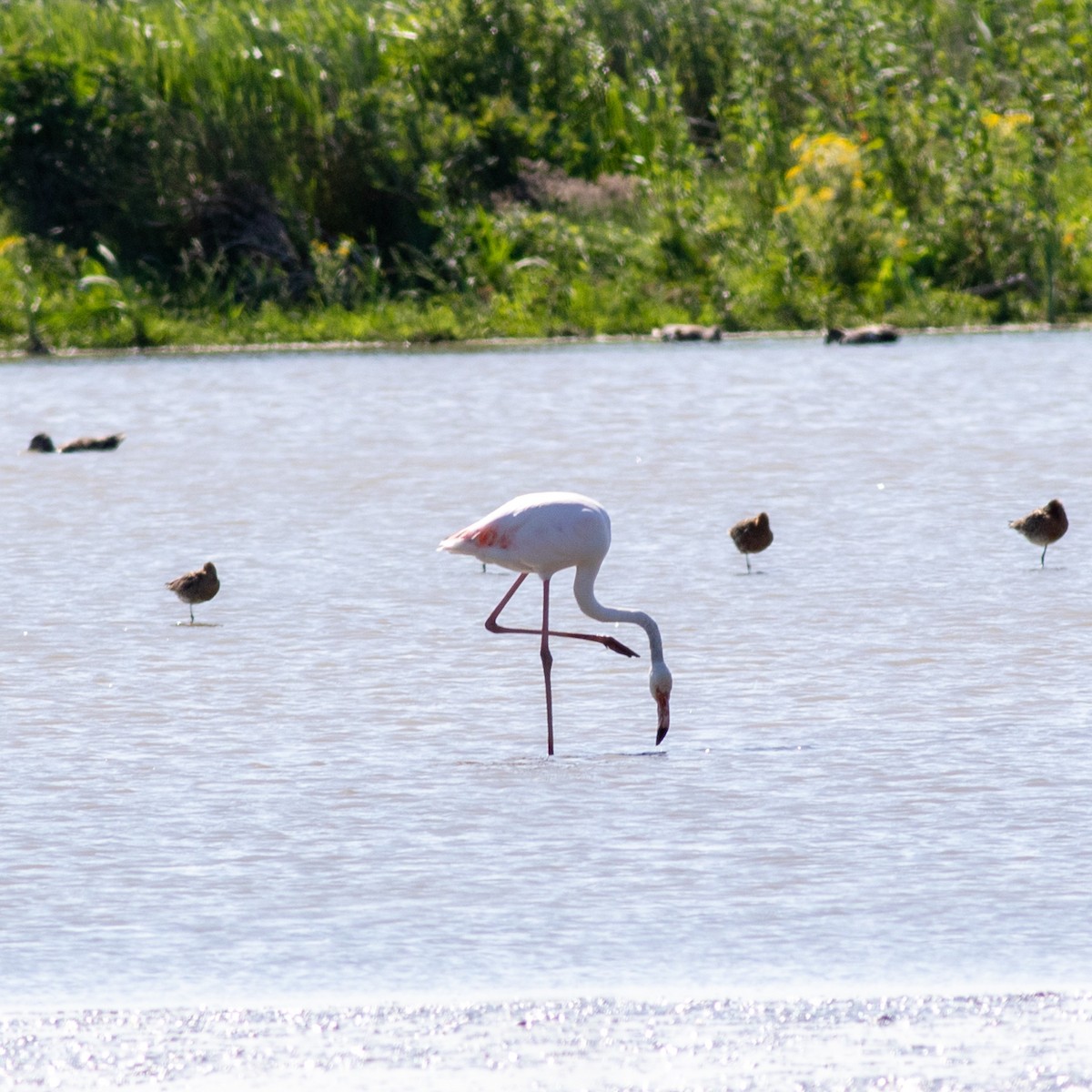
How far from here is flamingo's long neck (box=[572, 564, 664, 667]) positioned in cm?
730

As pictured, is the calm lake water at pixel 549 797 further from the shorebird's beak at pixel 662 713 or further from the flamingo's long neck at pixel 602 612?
the flamingo's long neck at pixel 602 612

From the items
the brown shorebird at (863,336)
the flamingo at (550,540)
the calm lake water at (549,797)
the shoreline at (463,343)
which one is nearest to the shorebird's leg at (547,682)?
the flamingo at (550,540)

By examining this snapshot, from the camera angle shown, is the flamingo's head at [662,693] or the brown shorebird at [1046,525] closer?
the flamingo's head at [662,693]

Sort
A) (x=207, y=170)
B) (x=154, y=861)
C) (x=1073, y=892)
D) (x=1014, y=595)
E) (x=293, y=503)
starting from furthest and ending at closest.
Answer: (x=207, y=170), (x=293, y=503), (x=1014, y=595), (x=154, y=861), (x=1073, y=892)

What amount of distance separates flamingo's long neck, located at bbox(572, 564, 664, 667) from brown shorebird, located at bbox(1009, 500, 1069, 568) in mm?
3676

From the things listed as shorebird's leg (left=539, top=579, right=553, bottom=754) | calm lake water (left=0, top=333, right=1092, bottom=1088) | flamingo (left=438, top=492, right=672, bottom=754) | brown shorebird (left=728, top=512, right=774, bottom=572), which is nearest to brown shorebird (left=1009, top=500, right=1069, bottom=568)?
calm lake water (left=0, top=333, right=1092, bottom=1088)

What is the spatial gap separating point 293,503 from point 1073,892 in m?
9.23

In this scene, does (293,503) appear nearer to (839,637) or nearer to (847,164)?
(839,637)

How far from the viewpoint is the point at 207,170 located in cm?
3253

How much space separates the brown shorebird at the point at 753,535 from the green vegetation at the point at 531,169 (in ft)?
60.9

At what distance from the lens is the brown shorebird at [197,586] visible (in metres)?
9.80

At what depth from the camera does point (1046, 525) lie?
10.8 meters

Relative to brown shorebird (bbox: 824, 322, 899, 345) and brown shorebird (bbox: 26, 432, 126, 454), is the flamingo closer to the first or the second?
brown shorebird (bbox: 26, 432, 126, 454)

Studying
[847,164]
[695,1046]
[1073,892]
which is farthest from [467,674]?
[847,164]
